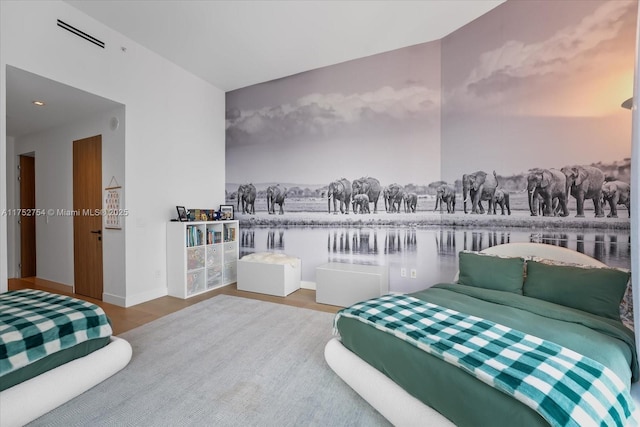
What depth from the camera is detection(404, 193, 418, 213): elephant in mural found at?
3.54 meters

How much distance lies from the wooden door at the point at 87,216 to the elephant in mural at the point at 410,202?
3938mm

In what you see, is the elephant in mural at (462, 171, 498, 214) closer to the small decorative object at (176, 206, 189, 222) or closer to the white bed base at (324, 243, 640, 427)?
the white bed base at (324, 243, 640, 427)

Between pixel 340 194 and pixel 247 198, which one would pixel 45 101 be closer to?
pixel 247 198

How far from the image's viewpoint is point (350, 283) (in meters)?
3.40

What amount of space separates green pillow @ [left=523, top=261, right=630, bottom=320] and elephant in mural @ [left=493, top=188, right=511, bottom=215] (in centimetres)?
74

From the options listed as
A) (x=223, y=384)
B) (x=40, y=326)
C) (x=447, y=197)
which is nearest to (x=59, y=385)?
(x=40, y=326)

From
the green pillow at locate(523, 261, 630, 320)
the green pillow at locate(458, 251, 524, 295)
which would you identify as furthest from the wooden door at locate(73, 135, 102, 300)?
the green pillow at locate(523, 261, 630, 320)

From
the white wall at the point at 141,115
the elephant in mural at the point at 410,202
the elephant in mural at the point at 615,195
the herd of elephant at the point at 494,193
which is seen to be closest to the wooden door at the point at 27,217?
the white wall at the point at 141,115

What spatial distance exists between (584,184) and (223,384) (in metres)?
3.42

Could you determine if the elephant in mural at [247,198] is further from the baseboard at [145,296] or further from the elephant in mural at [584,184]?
the elephant in mural at [584,184]

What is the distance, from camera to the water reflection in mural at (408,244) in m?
2.51

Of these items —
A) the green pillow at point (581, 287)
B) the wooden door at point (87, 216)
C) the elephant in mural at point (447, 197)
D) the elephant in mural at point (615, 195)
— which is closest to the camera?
the green pillow at point (581, 287)

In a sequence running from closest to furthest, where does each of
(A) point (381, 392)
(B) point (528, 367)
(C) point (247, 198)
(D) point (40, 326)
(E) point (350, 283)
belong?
1. (B) point (528, 367)
2. (A) point (381, 392)
3. (D) point (40, 326)
4. (E) point (350, 283)
5. (C) point (247, 198)

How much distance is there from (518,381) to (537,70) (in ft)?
9.67
